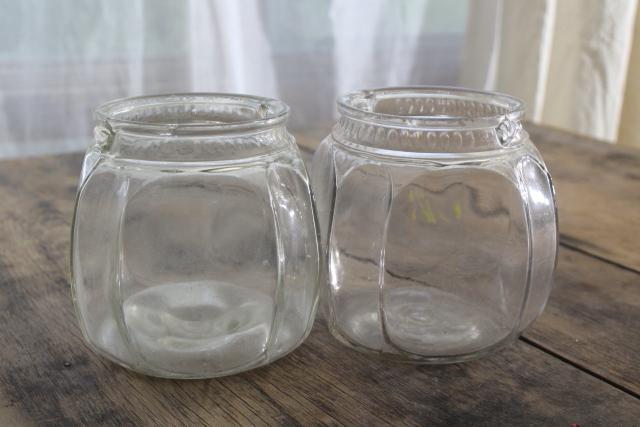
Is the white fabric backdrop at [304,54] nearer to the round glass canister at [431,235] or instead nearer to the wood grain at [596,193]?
the wood grain at [596,193]

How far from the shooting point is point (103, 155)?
1.45 feet

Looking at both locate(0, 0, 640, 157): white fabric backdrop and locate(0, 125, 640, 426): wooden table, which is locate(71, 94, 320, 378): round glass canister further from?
locate(0, 0, 640, 157): white fabric backdrop

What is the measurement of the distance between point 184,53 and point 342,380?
1.11 meters

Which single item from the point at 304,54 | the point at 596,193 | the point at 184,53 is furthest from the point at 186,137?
the point at 304,54

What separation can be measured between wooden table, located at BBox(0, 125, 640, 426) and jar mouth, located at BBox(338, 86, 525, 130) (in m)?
0.14

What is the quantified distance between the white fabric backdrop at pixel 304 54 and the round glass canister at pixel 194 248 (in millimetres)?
923

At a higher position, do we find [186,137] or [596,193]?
[186,137]

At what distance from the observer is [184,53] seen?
1455 millimetres

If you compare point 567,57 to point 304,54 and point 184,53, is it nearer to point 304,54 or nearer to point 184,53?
point 304,54

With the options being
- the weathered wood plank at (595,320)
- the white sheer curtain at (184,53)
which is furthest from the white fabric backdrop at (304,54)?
the weathered wood plank at (595,320)

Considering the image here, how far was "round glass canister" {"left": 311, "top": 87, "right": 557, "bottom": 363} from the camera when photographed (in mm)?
455

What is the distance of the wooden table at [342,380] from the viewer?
0.41 m

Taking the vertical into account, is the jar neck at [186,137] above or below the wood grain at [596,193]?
above

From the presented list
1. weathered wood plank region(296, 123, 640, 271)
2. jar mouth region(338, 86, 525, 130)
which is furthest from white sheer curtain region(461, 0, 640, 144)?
jar mouth region(338, 86, 525, 130)
